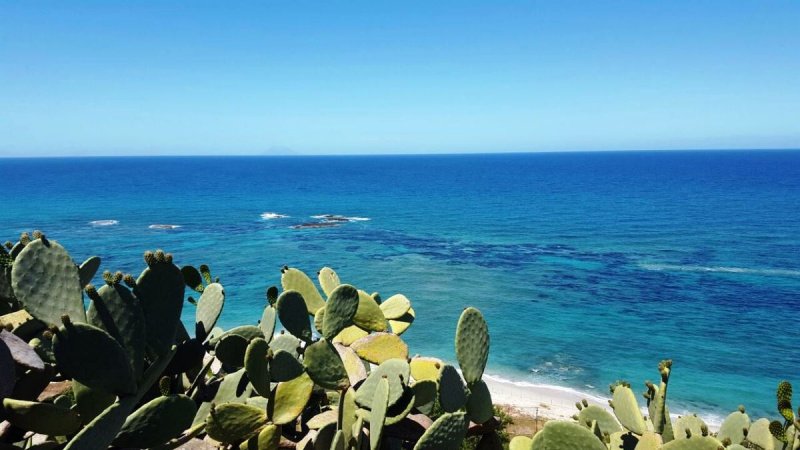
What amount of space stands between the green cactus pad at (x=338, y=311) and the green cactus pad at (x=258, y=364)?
36 centimetres

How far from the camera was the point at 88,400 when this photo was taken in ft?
7.41

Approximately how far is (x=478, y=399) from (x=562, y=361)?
74.6 feet

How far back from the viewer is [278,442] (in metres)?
2.64

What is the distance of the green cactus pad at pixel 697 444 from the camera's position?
201cm

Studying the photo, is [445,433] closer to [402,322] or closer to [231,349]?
[231,349]

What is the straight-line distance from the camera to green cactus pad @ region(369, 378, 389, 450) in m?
2.27

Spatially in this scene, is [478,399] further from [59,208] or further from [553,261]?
[59,208]

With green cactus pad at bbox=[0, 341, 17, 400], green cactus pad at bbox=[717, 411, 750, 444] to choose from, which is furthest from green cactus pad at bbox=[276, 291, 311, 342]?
green cactus pad at bbox=[717, 411, 750, 444]

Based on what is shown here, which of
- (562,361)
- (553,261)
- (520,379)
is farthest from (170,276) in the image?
(553,261)

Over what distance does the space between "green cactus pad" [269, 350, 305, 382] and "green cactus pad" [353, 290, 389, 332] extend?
640 millimetres

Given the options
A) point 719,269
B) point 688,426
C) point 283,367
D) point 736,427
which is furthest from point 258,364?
point 719,269

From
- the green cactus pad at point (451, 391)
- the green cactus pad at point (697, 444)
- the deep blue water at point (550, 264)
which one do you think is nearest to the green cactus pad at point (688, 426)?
the green cactus pad at point (697, 444)

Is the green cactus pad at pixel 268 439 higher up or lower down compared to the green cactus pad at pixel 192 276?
lower down

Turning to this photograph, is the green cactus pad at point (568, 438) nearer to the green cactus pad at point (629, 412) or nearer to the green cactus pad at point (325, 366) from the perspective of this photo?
the green cactus pad at point (629, 412)
